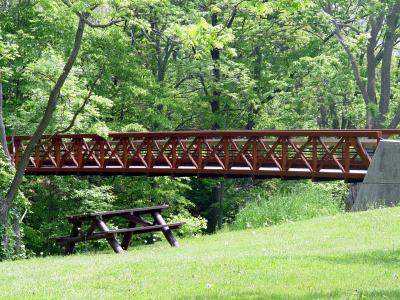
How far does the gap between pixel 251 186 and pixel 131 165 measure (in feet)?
33.6

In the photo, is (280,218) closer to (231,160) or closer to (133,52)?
(231,160)

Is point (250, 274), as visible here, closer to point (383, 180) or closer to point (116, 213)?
point (116, 213)

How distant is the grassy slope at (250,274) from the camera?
850 cm

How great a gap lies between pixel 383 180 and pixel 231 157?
8.95 metres

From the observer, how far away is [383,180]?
19.4 m

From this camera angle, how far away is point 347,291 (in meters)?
8.19

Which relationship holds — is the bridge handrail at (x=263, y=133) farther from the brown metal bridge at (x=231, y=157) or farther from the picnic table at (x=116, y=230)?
the picnic table at (x=116, y=230)

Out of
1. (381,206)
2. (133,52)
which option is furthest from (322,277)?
(133,52)

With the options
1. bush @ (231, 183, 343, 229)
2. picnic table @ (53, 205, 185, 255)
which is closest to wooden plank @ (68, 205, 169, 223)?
picnic table @ (53, 205, 185, 255)

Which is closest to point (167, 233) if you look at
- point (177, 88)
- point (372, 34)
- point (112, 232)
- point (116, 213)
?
point (116, 213)

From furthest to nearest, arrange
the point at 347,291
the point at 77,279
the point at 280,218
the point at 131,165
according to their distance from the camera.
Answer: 1. the point at 131,165
2. the point at 280,218
3. the point at 77,279
4. the point at 347,291

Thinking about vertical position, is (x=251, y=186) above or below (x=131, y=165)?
below

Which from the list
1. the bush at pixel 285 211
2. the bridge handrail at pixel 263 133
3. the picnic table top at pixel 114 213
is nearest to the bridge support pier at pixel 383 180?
the bush at pixel 285 211

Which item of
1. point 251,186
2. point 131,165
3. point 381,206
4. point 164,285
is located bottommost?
point 251,186
